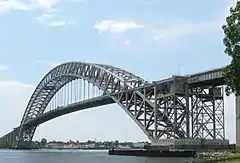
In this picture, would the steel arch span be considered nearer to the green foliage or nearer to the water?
the water

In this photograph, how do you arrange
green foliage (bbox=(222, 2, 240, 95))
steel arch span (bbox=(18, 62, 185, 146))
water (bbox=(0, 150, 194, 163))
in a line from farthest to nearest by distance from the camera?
steel arch span (bbox=(18, 62, 185, 146)), water (bbox=(0, 150, 194, 163)), green foliage (bbox=(222, 2, 240, 95))

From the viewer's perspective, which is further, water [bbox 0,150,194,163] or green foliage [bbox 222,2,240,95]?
water [bbox 0,150,194,163]

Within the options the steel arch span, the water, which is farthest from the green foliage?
the steel arch span

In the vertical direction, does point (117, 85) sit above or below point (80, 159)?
above

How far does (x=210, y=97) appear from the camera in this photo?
99.6 m

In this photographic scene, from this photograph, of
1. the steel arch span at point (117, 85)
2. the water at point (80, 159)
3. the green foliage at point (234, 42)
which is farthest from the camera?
the steel arch span at point (117, 85)

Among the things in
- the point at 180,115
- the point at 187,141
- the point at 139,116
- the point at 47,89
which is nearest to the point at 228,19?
the point at 187,141

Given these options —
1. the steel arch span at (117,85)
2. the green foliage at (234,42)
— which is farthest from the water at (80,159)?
the green foliage at (234,42)

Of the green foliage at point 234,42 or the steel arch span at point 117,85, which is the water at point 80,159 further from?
the green foliage at point 234,42

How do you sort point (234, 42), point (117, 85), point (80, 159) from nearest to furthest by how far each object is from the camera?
1. point (234, 42)
2. point (80, 159)
3. point (117, 85)

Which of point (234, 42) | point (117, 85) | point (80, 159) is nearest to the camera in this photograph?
point (234, 42)

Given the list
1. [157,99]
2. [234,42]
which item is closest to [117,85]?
[157,99]

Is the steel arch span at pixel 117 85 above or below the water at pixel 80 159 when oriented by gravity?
above

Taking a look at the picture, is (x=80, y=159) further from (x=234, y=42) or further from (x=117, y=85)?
(x=234, y=42)
